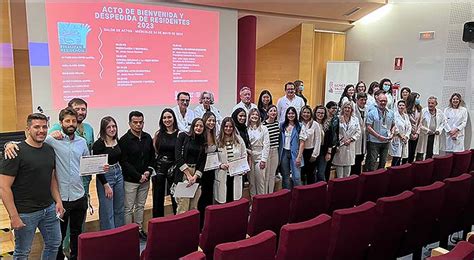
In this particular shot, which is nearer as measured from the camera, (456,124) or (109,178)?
(109,178)

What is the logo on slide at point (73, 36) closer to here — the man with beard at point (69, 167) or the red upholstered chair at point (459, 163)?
the man with beard at point (69, 167)

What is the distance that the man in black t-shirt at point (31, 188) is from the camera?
263 centimetres

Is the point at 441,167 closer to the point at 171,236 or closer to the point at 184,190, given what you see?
the point at 184,190

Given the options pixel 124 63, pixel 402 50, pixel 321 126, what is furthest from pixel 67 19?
pixel 402 50

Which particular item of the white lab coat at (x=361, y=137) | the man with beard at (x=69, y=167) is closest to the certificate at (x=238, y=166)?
the man with beard at (x=69, y=167)

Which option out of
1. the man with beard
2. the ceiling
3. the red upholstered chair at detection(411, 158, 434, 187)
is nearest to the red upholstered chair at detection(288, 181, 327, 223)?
the red upholstered chair at detection(411, 158, 434, 187)

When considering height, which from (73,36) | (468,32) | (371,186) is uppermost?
(468,32)

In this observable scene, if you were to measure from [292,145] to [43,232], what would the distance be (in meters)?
2.99

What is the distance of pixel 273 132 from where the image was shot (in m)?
4.79

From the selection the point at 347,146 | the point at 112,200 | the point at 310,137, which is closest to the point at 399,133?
the point at 347,146

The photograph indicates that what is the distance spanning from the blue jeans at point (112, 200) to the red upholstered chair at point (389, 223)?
228 cm

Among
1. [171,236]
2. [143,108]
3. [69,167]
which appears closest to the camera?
[171,236]

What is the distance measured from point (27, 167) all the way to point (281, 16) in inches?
276

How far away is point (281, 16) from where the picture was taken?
865 cm
